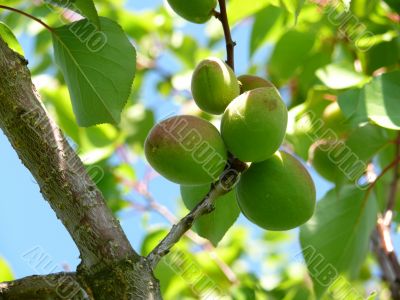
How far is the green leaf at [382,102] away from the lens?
56.0 inches

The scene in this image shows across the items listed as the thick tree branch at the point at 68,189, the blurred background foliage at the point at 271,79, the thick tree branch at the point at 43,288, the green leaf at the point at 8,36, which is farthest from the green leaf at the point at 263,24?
the thick tree branch at the point at 43,288

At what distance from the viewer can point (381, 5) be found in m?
2.24

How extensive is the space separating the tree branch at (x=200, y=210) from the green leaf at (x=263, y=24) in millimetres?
1122

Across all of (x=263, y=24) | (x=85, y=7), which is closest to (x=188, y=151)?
(x=85, y=7)

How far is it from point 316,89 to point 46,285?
1215 mm

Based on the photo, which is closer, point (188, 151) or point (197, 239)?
point (188, 151)

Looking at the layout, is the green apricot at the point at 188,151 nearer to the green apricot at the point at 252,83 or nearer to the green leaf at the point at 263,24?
the green apricot at the point at 252,83

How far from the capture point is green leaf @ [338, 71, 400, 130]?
1422 millimetres

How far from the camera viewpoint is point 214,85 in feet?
4.17

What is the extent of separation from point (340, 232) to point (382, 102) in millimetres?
515

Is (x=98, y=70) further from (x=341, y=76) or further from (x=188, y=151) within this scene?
(x=341, y=76)

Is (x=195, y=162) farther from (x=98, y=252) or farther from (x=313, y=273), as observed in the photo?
(x=313, y=273)

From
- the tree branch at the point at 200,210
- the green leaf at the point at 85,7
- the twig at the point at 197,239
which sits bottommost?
the twig at the point at 197,239

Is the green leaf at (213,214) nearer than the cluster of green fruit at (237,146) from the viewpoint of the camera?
No
